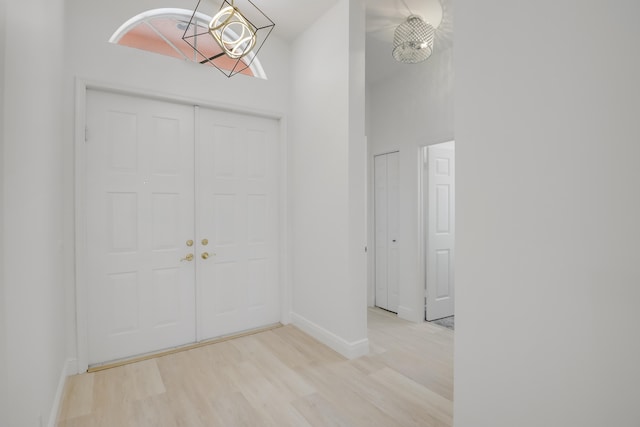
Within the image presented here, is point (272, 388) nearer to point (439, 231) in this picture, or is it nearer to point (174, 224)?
point (174, 224)

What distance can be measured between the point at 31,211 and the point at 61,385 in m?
1.37

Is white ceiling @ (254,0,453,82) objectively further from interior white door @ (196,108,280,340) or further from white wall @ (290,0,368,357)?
interior white door @ (196,108,280,340)

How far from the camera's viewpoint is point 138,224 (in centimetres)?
270

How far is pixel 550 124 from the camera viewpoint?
3.73 feet

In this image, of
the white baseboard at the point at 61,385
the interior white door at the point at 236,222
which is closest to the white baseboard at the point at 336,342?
the interior white door at the point at 236,222

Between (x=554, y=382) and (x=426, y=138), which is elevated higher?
(x=426, y=138)

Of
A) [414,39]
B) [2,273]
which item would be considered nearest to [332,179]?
[414,39]

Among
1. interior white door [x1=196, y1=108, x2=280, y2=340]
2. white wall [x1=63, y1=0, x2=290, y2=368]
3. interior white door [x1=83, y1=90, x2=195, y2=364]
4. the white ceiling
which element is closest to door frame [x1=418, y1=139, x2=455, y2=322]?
the white ceiling

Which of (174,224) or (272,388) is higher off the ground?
(174,224)

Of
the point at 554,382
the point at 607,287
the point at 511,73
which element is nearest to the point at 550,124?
the point at 511,73

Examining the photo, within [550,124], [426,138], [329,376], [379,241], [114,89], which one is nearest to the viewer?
[550,124]

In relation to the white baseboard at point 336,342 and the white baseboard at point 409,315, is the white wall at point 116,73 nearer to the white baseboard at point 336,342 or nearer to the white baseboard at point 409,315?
the white baseboard at point 336,342

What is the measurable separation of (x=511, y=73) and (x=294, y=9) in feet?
7.54

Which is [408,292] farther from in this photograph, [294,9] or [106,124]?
[106,124]
